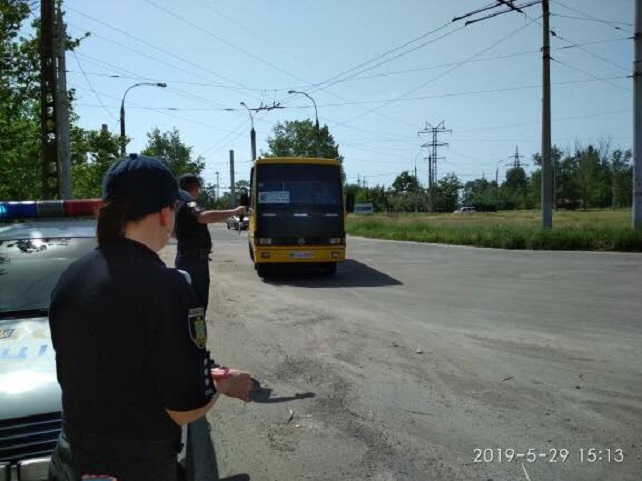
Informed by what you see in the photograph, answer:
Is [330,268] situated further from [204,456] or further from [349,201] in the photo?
[204,456]

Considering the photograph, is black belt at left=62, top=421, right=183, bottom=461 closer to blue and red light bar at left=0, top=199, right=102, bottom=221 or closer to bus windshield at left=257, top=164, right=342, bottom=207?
blue and red light bar at left=0, top=199, right=102, bottom=221

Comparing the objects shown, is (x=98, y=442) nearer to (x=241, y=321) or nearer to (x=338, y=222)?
(x=241, y=321)

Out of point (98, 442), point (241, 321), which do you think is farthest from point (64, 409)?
point (241, 321)

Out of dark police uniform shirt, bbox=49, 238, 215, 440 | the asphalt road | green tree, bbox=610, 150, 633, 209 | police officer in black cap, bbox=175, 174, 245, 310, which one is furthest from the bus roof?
green tree, bbox=610, 150, 633, 209

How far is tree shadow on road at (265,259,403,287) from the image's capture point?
44.9ft

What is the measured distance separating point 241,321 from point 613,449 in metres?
5.89

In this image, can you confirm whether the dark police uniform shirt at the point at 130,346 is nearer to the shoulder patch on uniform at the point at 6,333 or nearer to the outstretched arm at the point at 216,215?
the shoulder patch on uniform at the point at 6,333

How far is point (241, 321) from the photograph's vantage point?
29.9 feet

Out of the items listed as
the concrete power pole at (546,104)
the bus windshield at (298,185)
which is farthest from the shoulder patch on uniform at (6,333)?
the concrete power pole at (546,104)

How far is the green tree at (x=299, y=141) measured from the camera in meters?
70.1

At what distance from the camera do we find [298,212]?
14594 millimetres

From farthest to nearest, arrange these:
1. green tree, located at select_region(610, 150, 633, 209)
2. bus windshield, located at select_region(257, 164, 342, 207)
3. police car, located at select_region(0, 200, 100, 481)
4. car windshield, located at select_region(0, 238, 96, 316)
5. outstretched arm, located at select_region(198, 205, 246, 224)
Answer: green tree, located at select_region(610, 150, 633, 209) < bus windshield, located at select_region(257, 164, 342, 207) < outstretched arm, located at select_region(198, 205, 246, 224) < car windshield, located at select_region(0, 238, 96, 316) < police car, located at select_region(0, 200, 100, 481)

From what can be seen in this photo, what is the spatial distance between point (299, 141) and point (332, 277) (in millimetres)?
61018

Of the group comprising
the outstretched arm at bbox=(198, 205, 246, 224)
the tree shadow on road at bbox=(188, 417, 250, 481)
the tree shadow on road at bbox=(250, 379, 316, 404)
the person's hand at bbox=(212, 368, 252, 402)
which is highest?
the outstretched arm at bbox=(198, 205, 246, 224)
